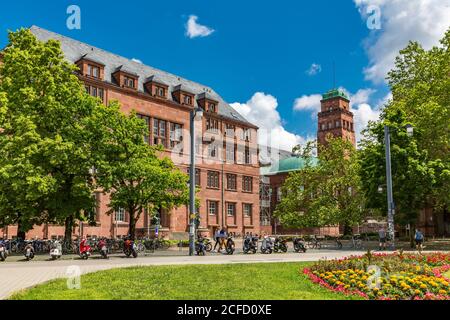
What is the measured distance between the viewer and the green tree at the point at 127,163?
3381 centimetres

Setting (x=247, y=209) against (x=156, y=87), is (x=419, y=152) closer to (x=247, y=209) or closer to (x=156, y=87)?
(x=156, y=87)

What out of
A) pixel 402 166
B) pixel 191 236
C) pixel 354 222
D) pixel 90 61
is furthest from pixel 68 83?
pixel 354 222

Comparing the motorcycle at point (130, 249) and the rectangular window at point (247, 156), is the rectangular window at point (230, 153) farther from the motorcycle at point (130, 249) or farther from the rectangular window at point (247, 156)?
the motorcycle at point (130, 249)

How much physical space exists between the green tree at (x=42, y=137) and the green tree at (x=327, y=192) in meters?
28.0

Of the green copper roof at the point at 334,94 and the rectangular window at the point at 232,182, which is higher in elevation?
the green copper roof at the point at 334,94

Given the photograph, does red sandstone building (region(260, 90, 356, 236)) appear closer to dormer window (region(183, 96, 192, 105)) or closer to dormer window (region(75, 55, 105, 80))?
dormer window (region(183, 96, 192, 105))

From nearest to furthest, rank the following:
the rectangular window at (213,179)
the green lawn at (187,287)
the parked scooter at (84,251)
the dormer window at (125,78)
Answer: the green lawn at (187,287) < the parked scooter at (84,251) < the dormer window at (125,78) < the rectangular window at (213,179)

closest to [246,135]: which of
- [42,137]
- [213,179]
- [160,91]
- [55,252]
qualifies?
[213,179]

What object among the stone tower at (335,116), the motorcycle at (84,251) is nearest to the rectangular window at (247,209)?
the motorcycle at (84,251)

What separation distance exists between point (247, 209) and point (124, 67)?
28.0 meters

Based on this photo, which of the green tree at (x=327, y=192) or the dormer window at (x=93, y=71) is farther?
the dormer window at (x=93, y=71)

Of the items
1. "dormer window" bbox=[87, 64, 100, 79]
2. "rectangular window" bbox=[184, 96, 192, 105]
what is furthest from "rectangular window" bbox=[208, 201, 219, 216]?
"dormer window" bbox=[87, 64, 100, 79]

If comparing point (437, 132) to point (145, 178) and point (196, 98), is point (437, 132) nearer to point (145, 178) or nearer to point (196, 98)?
point (145, 178)

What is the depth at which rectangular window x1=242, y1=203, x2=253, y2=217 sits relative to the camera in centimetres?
7300
